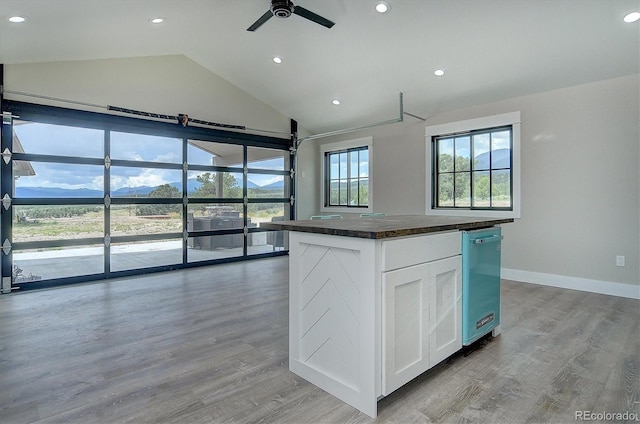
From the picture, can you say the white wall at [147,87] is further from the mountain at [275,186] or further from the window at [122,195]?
the mountain at [275,186]

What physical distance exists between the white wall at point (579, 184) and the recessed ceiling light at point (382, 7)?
2255mm

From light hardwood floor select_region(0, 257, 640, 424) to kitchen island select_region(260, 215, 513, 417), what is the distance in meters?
0.14

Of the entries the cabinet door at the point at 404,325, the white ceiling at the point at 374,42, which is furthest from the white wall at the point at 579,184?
the cabinet door at the point at 404,325

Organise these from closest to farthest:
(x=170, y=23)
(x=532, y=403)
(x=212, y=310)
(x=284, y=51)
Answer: (x=532, y=403) → (x=212, y=310) → (x=170, y=23) → (x=284, y=51)

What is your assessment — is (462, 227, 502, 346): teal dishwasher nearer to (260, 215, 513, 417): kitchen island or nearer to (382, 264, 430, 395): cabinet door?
(260, 215, 513, 417): kitchen island

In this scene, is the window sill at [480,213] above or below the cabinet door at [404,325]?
above

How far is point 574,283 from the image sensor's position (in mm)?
4344

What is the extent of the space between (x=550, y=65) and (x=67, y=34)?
5368mm

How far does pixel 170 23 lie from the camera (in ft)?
13.9

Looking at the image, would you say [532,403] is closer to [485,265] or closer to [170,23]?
[485,265]

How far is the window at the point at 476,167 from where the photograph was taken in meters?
4.83

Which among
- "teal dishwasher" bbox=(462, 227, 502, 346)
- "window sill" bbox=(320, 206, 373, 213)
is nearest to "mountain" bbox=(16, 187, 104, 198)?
"window sill" bbox=(320, 206, 373, 213)

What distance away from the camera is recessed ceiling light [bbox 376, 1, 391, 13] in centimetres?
351

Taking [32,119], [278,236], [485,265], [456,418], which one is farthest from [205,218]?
[456,418]
